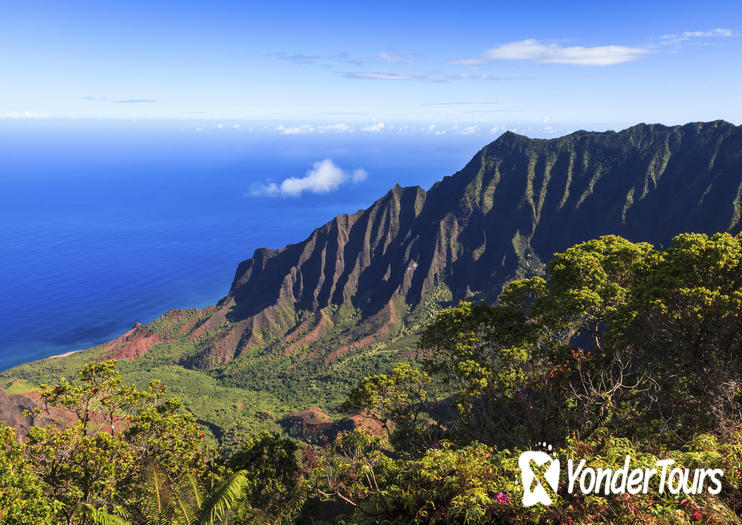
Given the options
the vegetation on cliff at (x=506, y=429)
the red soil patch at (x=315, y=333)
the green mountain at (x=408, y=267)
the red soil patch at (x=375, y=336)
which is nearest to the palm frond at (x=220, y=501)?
the vegetation on cliff at (x=506, y=429)

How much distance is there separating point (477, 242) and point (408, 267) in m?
38.9

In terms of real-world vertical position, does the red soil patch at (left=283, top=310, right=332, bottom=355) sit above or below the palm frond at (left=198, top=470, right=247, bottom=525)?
below

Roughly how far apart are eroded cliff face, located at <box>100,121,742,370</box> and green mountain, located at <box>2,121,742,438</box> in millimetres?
588

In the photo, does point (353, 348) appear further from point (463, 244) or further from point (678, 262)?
point (678, 262)

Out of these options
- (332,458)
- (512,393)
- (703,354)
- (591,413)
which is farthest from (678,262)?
(332,458)

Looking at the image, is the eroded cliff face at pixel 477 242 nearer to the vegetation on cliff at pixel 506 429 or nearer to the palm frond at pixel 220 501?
the vegetation on cliff at pixel 506 429

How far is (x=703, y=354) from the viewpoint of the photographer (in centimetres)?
1869

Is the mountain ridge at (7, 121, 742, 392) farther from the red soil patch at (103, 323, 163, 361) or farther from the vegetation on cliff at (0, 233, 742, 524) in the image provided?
the vegetation on cliff at (0, 233, 742, 524)

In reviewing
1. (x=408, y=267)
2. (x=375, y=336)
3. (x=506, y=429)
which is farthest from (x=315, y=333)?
(x=506, y=429)

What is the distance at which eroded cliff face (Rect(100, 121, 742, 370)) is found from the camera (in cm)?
14062

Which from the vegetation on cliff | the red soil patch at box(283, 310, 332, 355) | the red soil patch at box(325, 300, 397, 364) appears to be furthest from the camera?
the red soil patch at box(283, 310, 332, 355)

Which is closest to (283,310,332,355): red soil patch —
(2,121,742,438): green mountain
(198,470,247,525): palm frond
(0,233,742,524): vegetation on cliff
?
(2,121,742,438): green mountain

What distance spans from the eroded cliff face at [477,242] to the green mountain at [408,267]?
23.2 inches

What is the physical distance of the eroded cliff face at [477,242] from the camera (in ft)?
461
